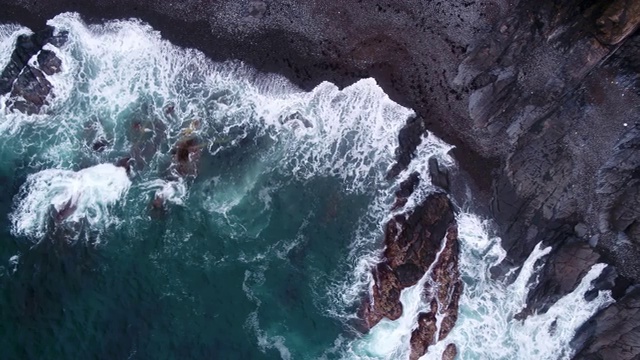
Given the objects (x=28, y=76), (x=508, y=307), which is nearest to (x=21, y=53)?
(x=28, y=76)

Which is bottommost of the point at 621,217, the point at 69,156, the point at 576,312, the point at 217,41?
the point at 576,312

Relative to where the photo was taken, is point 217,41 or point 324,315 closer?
point 324,315

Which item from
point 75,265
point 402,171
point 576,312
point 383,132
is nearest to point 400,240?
point 402,171

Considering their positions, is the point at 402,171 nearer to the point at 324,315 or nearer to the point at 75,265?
the point at 324,315

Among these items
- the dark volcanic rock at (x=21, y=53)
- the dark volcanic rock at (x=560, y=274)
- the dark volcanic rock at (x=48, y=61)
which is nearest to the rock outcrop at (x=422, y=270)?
the dark volcanic rock at (x=560, y=274)

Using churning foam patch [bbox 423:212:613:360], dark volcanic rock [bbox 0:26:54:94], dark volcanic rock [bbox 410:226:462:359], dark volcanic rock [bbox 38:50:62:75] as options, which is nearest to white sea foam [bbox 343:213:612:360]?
churning foam patch [bbox 423:212:613:360]

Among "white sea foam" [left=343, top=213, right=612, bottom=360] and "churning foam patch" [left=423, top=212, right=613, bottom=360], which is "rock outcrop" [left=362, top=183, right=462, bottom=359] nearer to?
"white sea foam" [left=343, top=213, right=612, bottom=360]
